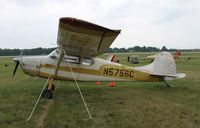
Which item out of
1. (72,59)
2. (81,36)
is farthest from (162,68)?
(81,36)

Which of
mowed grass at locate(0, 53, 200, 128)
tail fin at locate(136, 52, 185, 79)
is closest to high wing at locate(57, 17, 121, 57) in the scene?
mowed grass at locate(0, 53, 200, 128)

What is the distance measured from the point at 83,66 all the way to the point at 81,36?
3.59 meters

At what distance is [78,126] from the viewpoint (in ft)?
22.8

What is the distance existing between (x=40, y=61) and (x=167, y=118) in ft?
19.9

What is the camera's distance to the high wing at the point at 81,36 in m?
7.55

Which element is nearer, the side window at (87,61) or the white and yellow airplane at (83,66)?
the white and yellow airplane at (83,66)

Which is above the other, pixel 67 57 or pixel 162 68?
pixel 67 57

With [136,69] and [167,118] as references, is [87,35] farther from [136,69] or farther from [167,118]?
[136,69]

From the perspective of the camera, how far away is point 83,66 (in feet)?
40.3

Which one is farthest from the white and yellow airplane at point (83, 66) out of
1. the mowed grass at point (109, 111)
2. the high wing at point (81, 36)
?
the mowed grass at point (109, 111)

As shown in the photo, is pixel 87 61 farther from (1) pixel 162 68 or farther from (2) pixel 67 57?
(1) pixel 162 68

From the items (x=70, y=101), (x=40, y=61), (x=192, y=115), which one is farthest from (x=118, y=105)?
(x=40, y=61)


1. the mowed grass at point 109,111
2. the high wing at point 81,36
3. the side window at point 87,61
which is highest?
the high wing at point 81,36

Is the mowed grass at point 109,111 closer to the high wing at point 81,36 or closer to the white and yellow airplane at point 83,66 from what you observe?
the white and yellow airplane at point 83,66
